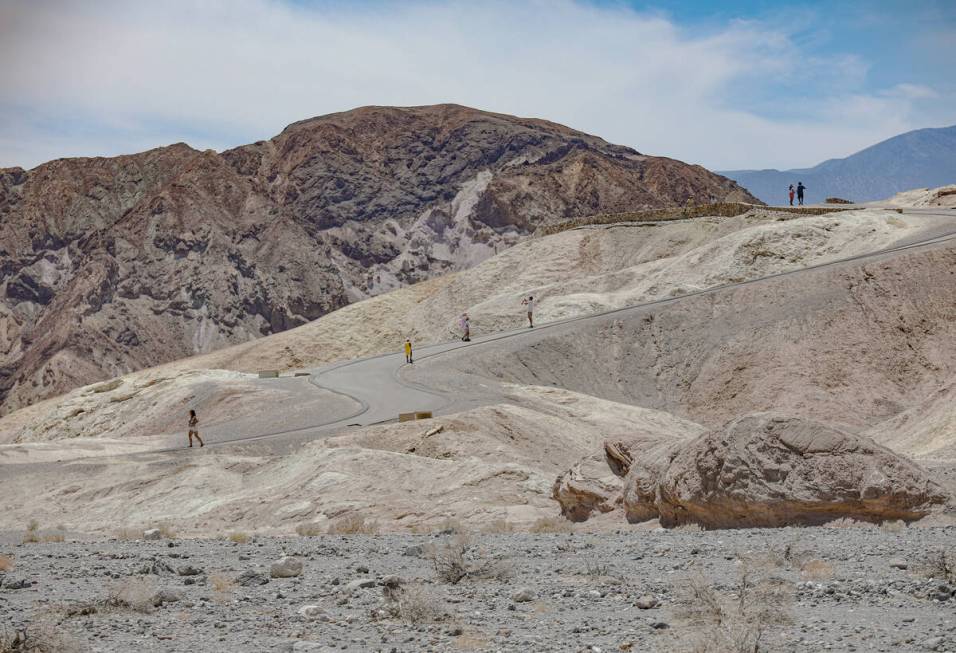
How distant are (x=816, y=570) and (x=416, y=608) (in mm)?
3214

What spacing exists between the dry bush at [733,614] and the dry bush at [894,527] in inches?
105

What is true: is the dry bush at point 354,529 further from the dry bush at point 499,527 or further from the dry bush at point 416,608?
the dry bush at point 416,608

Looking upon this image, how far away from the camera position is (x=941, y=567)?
750 cm

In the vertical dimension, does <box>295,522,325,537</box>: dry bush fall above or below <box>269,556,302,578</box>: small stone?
below

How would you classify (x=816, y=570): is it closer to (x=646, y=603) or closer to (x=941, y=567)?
(x=941, y=567)

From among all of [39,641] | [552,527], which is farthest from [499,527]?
[39,641]

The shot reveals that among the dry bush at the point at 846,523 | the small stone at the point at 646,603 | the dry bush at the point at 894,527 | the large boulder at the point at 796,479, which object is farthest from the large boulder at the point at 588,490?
the small stone at the point at 646,603

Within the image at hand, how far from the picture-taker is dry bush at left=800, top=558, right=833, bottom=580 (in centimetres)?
795

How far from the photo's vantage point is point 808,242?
4541 centimetres

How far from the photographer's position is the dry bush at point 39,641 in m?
6.48

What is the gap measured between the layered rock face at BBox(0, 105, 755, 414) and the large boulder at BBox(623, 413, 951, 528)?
79733 mm

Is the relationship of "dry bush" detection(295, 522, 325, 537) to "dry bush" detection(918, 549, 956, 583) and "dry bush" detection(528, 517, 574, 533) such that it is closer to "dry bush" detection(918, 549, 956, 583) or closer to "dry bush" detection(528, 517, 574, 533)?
"dry bush" detection(528, 517, 574, 533)

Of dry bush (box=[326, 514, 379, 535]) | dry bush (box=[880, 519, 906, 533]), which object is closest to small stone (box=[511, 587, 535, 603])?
dry bush (box=[880, 519, 906, 533])

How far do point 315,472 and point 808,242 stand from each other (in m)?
31.8
